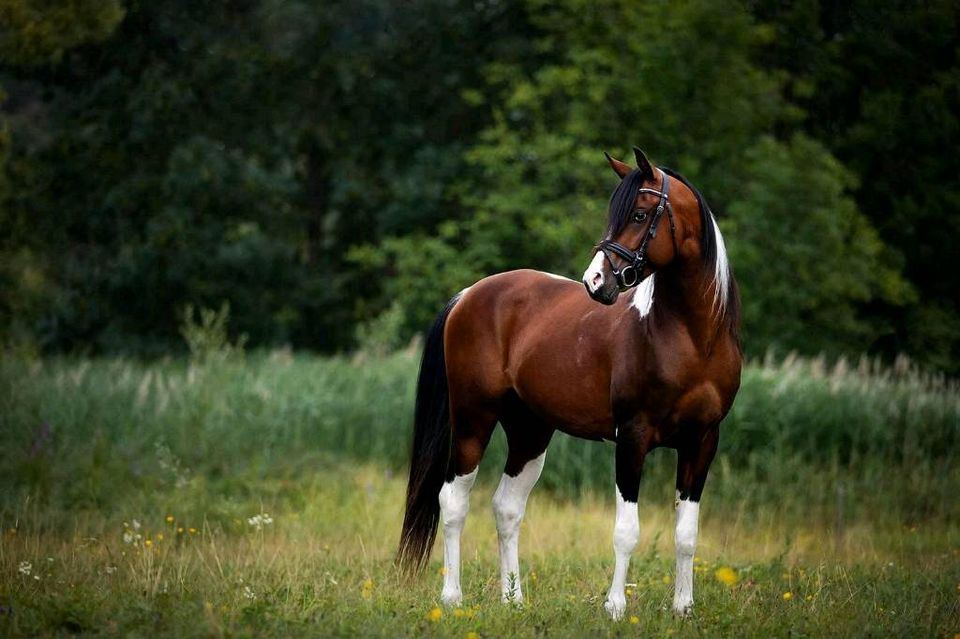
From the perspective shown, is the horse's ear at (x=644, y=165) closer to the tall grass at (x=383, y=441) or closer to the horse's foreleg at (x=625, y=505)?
the horse's foreleg at (x=625, y=505)

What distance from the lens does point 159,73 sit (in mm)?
22016

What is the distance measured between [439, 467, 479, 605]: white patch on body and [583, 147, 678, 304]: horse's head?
63.7 inches

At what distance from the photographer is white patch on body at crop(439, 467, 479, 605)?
19.4 feet

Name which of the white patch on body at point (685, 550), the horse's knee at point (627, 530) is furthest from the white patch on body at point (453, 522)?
the white patch on body at point (685, 550)

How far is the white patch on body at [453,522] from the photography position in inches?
232

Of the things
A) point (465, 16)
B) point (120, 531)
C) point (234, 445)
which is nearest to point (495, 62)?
point (465, 16)

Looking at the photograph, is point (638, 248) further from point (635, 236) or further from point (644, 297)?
point (644, 297)

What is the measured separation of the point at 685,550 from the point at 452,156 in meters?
18.3

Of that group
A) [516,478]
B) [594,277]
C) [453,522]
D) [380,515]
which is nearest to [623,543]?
[516,478]

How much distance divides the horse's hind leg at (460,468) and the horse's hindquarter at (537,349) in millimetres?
134

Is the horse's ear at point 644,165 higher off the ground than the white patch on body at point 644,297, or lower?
higher

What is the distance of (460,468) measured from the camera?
20.3ft

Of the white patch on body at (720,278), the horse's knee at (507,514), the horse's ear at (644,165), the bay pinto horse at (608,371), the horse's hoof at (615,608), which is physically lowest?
the horse's hoof at (615,608)

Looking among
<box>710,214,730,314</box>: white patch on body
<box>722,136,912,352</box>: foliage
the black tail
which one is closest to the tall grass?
the black tail
